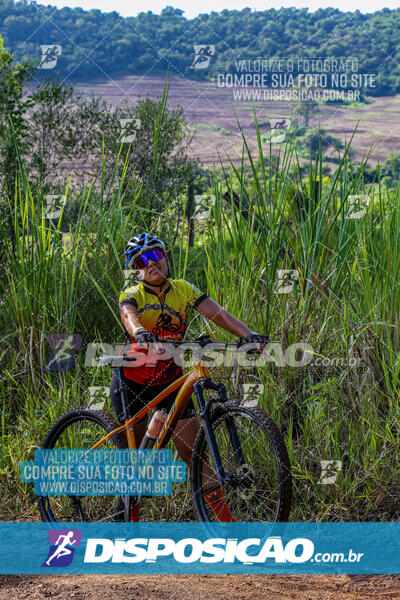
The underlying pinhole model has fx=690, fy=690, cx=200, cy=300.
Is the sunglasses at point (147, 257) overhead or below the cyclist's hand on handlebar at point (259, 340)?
overhead

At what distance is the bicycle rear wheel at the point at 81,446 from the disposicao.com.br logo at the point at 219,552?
301 mm

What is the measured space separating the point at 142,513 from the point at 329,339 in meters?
1.65

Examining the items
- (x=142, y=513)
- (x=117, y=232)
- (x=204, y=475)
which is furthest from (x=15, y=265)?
(x=204, y=475)

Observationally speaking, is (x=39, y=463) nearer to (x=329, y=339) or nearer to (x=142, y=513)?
(x=142, y=513)

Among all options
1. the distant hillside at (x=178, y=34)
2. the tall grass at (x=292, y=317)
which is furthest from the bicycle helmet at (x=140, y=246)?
the distant hillside at (x=178, y=34)

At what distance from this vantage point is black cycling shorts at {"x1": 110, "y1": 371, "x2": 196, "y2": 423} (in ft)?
12.8

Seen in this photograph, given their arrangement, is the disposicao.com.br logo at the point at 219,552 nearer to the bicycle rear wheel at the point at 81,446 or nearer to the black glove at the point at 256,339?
the bicycle rear wheel at the point at 81,446

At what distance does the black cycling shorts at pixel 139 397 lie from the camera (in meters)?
3.89

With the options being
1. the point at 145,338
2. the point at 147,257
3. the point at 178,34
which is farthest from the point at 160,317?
the point at 178,34

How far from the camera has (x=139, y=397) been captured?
397cm

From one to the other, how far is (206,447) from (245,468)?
288 millimetres

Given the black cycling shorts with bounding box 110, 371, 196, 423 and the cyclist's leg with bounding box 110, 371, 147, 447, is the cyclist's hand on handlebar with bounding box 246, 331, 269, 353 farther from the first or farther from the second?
the cyclist's leg with bounding box 110, 371, 147, 447

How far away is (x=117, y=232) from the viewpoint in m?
5.55

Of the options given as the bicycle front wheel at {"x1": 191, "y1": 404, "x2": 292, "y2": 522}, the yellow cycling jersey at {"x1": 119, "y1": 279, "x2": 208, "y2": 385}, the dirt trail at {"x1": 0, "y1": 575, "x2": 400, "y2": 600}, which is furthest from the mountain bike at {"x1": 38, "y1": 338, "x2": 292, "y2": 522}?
the dirt trail at {"x1": 0, "y1": 575, "x2": 400, "y2": 600}
